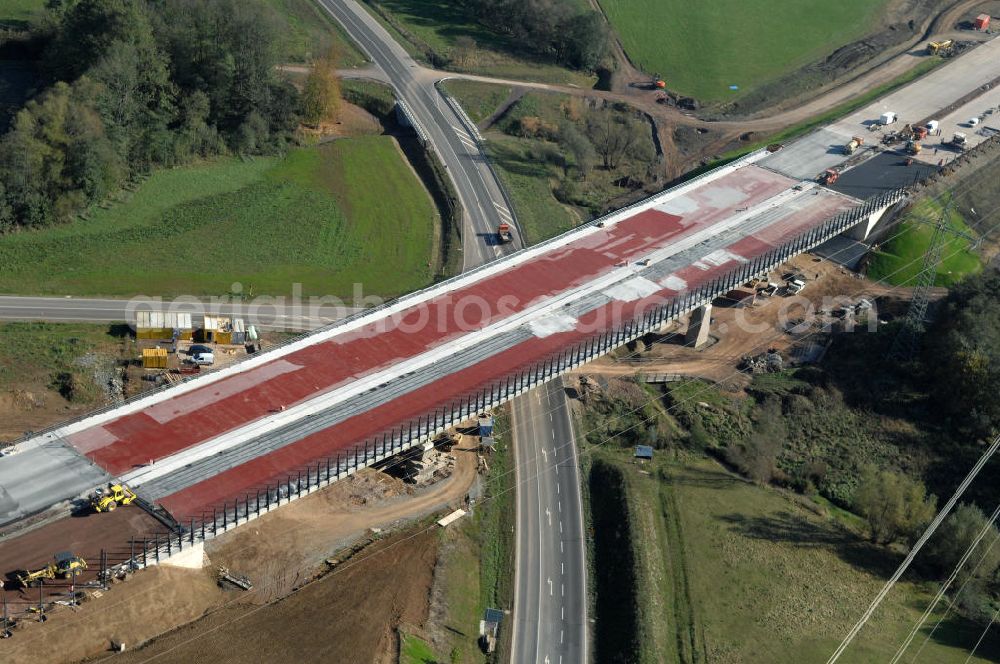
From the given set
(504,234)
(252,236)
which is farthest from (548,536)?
(252,236)

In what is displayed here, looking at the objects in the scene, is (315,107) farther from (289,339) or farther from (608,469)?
(608,469)

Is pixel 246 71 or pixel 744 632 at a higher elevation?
pixel 246 71

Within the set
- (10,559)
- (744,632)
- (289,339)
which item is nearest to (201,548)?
(10,559)

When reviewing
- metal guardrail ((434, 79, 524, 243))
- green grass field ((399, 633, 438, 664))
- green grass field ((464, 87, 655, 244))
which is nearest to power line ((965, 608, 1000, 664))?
green grass field ((399, 633, 438, 664))

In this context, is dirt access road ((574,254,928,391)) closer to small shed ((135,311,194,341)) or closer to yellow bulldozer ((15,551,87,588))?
small shed ((135,311,194,341))

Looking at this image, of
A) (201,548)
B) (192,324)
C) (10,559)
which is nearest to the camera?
Result: (10,559)

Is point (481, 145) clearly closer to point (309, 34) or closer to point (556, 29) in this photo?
point (556, 29)
